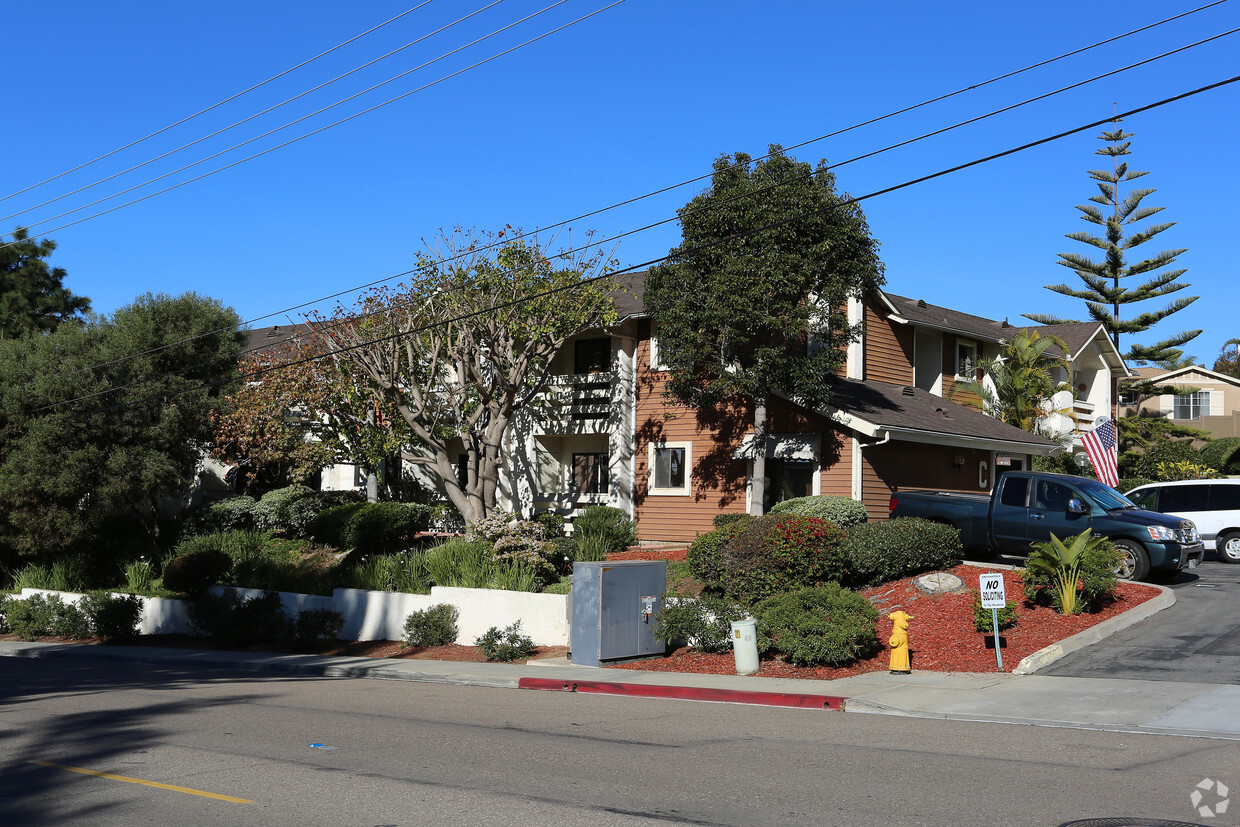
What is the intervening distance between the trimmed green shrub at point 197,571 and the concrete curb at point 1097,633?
707 inches

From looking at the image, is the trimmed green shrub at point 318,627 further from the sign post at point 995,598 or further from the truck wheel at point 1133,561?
the truck wheel at point 1133,561

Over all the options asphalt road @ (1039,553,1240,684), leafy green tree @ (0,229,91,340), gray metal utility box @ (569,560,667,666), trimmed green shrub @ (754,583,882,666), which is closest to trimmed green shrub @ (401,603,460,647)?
gray metal utility box @ (569,560,667,666)

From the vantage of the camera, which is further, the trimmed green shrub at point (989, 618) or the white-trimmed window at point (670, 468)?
the white-trimmed window at point (670, 468)

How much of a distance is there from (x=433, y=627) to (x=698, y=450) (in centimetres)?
980

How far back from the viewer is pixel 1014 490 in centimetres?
1928

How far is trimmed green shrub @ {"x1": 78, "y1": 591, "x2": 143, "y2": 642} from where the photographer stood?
23844 mm

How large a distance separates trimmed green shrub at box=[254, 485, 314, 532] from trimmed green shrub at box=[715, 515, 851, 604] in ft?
54.6

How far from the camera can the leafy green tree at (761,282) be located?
Answer: 22438 mm

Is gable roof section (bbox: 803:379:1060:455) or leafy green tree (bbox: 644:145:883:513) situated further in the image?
gable roof section (bbox: 803:379:1060:455)

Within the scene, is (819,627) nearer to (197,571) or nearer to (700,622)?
(700,622)

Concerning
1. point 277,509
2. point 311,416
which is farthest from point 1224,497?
point 277,509

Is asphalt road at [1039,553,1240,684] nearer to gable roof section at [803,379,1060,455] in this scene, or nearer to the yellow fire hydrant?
the yellow fire hydrant

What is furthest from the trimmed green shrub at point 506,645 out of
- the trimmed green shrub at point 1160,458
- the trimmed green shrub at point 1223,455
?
the trimmed green shrub at point 1223,455

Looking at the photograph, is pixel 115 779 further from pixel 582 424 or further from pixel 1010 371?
pixel 1010 371
